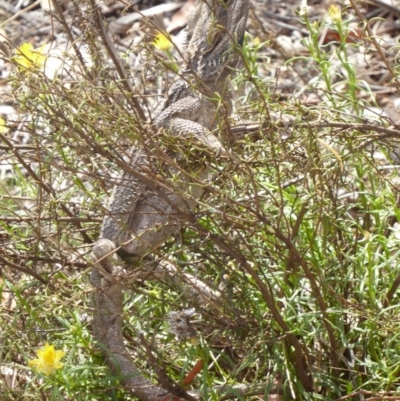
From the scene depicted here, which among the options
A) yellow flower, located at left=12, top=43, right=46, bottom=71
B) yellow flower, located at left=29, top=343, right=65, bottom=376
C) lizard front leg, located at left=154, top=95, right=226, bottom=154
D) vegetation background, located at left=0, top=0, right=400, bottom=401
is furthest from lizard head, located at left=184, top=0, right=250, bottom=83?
yellow flower, located at left=29, top=343, right=65, bottom=376

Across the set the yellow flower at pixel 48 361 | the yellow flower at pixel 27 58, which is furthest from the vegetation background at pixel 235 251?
the yellow flower at pixel 48 361

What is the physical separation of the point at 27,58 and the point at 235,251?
1.08 metres

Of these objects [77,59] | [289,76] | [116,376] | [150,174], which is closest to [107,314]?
[116,376]

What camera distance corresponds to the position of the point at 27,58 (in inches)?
128

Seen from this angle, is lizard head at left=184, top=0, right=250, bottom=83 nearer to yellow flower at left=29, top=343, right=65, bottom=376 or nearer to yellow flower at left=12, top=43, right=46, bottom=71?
yellow flower at left=12, top=43, right=46, bottom=71

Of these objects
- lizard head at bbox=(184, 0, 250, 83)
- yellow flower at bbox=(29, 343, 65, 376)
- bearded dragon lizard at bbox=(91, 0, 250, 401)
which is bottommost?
yellow flower at bbox=(29, 343, 65, 376)

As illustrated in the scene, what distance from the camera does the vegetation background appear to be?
324 centimetres

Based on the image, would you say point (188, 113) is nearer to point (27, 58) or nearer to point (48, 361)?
point (27, 58)

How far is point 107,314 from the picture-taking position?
3.83 metres

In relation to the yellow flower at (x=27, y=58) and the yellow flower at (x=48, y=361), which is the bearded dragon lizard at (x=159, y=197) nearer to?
the yellow flower at (x=48, y=361)

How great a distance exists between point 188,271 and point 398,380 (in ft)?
3.56

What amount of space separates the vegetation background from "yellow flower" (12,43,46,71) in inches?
0.5

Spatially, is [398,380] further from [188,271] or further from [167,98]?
[167,98]

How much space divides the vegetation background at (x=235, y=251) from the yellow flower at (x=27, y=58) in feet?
0.04
